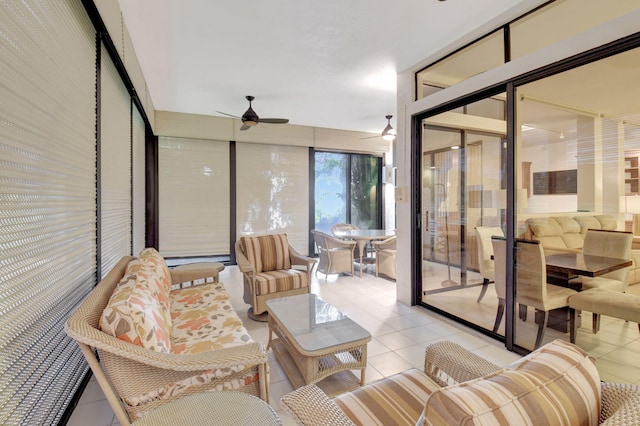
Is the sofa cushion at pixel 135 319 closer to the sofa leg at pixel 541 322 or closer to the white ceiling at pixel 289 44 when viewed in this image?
the white ceiling at pixel 289 44

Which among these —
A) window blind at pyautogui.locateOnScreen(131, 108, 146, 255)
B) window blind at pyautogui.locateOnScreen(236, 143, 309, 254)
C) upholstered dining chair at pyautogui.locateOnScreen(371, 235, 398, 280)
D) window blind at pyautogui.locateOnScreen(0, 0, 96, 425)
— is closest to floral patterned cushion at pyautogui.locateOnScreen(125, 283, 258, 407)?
window blind at pyautogui.locateOnScreen(0, 0, 96, 425)

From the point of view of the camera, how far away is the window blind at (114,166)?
2.37 metres

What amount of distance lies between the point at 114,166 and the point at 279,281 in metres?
1.91

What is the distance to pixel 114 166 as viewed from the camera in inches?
107

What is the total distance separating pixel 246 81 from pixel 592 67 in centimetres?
357

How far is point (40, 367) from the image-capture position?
1.34 meters

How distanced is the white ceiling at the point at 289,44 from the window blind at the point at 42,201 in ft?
3.55

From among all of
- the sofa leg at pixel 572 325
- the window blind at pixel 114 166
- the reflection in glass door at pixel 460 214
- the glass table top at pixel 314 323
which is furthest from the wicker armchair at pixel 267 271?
the sofa leg at pixel 572 325

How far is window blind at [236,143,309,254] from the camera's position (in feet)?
20.4

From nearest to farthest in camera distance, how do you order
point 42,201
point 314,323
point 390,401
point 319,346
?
point 390,401
point 42,201
point 319,346
point 314,323

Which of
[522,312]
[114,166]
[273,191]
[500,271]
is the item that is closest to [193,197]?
[273,191]

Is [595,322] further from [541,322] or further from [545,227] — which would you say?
[545,227]

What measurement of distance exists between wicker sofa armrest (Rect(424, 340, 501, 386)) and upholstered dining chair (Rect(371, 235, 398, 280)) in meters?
3.55

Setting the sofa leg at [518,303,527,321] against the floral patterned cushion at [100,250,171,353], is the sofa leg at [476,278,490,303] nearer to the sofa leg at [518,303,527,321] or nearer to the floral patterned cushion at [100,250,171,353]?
the sofa leg at [518,303,527,321]
